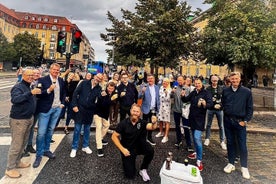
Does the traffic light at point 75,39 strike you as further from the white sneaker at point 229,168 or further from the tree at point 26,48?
the tree at point 26,48

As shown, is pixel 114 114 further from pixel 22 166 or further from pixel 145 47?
pixel 145 47

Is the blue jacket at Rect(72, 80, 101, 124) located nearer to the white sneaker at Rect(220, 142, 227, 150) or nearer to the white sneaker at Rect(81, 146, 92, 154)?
the white sneaker at Rect(81, 146, 92, 154)

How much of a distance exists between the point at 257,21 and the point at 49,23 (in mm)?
90750

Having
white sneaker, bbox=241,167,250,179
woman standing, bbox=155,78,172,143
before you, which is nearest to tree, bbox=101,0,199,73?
woman standing, bbox=155,78,172,143

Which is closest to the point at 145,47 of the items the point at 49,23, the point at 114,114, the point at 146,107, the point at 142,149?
the point at 114,114

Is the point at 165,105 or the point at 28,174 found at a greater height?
the point at 165,105

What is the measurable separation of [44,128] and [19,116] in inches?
31.6

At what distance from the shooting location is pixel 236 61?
14.3 meters

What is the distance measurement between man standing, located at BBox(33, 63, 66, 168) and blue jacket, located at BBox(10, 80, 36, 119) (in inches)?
23.3

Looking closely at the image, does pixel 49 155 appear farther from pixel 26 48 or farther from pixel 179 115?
pixel 26 48

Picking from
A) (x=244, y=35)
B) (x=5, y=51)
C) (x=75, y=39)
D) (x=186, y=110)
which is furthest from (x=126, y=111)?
(x=5, y=51)

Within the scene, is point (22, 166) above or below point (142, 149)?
below

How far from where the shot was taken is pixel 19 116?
394 centimetres

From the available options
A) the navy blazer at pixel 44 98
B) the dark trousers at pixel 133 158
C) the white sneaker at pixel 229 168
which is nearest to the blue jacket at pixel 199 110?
the white sneaker at pixel 229 168
